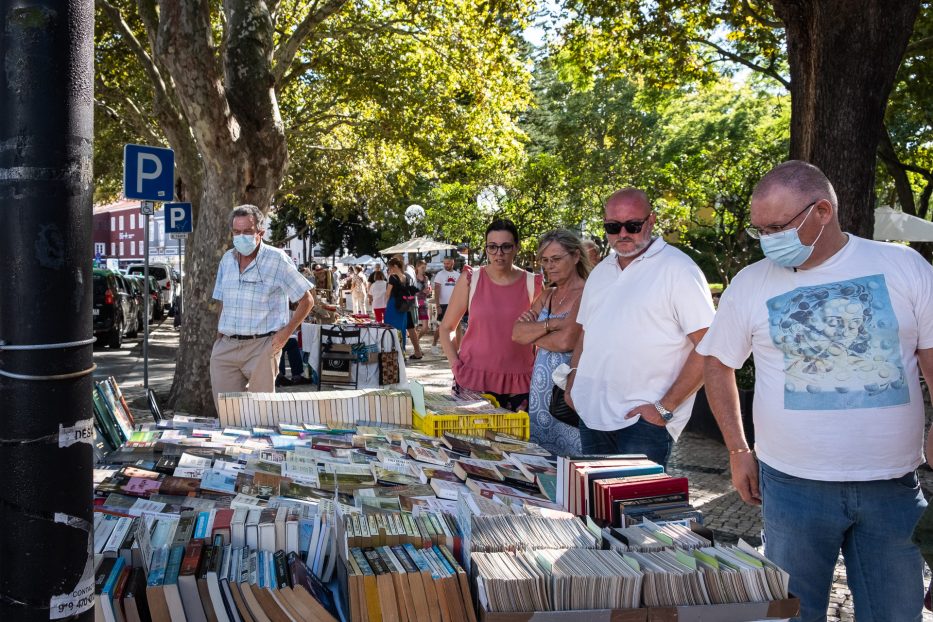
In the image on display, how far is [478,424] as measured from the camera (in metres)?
4.72

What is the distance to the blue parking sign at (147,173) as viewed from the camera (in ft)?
32.0

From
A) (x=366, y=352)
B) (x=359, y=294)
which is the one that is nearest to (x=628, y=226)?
(x=366, y=352)

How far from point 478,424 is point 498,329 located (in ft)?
3.17

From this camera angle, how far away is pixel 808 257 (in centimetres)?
290

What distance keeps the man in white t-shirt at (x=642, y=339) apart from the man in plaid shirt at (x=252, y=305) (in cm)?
281

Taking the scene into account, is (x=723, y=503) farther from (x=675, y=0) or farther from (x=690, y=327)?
(x=675, y=0)

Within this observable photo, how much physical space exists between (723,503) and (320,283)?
20.1 m

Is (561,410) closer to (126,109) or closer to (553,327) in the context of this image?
(553,327)

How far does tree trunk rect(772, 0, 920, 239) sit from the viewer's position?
6906 mm

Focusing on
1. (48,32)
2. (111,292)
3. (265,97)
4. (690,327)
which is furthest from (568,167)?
(48,32)

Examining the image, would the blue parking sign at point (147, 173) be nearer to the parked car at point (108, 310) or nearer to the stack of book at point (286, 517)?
the stack of book at point (286, 517)

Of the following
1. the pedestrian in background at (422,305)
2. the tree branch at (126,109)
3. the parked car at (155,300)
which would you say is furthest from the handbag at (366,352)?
the parked car at (155,300)

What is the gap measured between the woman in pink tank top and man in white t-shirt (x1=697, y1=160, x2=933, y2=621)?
261cm

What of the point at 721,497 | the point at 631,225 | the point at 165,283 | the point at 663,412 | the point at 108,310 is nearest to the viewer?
the point at 663,412
